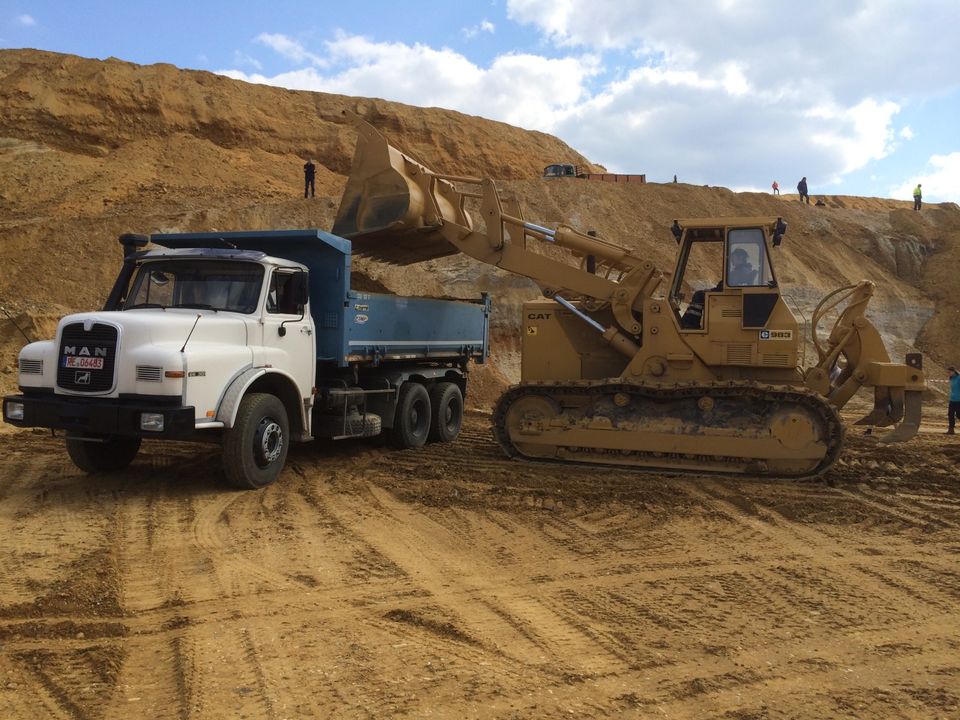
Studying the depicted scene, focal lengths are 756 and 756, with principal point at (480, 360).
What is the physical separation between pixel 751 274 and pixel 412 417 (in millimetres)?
5385

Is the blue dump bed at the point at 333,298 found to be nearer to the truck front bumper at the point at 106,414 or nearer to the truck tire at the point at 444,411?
the truck tire at the point at 444,411

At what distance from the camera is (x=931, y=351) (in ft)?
88.8

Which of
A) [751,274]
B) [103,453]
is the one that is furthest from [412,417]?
[751,274]

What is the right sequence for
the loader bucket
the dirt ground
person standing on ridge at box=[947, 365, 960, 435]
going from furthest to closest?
1. person standing on ridge at box=[947, 365, 960, 435]
2. the loader bucket
3. the dirt ground

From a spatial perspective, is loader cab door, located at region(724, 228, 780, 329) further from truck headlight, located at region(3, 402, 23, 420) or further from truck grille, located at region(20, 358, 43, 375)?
truck headlight, located at region(3, 402, 23, 420)

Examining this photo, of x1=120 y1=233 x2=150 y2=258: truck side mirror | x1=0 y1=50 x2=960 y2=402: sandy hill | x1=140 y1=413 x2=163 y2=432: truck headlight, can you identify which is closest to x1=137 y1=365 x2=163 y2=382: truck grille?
x1=140 y1=413 x2=163 y2=432: truck headlight

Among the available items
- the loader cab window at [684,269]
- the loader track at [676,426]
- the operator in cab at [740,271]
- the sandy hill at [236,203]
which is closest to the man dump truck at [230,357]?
the loader track at [676,426]

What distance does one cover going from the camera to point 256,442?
8188 mm

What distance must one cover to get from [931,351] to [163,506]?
27543 mm

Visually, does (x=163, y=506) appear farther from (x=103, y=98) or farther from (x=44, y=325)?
(x=103, y=98)

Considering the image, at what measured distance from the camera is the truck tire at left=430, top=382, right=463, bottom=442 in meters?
12.5

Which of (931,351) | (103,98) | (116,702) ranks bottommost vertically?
(116,702)

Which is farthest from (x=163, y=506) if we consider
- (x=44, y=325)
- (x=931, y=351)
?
(x=931, y=351)

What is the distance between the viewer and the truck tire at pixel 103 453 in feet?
27.9
